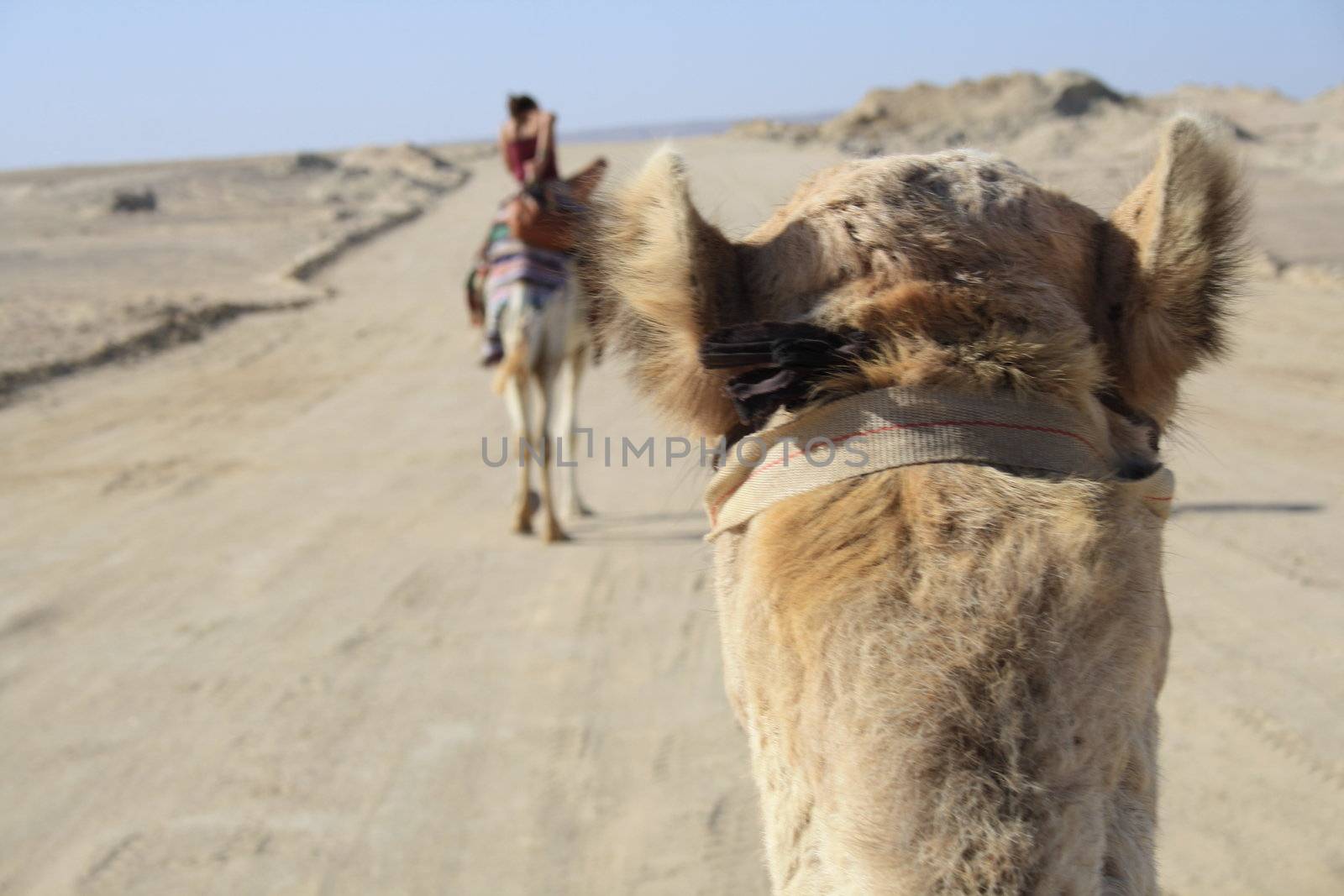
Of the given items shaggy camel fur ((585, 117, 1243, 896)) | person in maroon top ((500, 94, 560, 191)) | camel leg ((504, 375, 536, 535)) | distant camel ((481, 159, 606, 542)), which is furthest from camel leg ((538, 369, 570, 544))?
shaggy camel fur ((585, 117, 1243, 896))

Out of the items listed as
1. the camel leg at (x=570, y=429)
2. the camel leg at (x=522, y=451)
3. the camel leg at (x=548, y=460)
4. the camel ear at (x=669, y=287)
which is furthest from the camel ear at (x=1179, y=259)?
the camel leg at (x=570, y=429)

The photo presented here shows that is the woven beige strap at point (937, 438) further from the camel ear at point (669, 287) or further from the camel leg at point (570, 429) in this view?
the camel leg at point (570, 429)

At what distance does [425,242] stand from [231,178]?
3100cm

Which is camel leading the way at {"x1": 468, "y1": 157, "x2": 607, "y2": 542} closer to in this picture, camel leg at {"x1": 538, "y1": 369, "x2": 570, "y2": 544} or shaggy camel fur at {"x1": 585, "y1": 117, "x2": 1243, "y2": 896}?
camel leg at {"x1": 538, "y1": 369, "x2": 570, "y2": 544}

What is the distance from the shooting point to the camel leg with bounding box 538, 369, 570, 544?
687 centimetres

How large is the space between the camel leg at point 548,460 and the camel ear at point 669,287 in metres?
5.15

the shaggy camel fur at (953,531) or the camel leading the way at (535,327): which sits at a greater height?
the shaggy camel fur at (953,531)

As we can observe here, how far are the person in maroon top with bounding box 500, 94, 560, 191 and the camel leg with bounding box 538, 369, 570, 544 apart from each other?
135cm

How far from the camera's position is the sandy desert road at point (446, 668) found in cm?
372

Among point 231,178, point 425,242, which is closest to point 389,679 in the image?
point 425,242

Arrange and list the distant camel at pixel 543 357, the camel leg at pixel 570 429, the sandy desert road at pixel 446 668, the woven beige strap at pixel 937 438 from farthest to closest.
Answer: the camel leg at pixel 570 429 < the distant camel at pixel 543 357 < the sandy desert road at pixel 446 668 < the woven beige strap at pixel 937 438

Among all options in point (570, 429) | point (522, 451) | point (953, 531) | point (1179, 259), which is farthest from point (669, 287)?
point (570, 429)

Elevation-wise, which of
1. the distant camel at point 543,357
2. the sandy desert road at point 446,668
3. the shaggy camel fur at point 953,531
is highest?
the shaggy camel fur at point 953,531

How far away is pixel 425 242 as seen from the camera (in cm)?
2391
